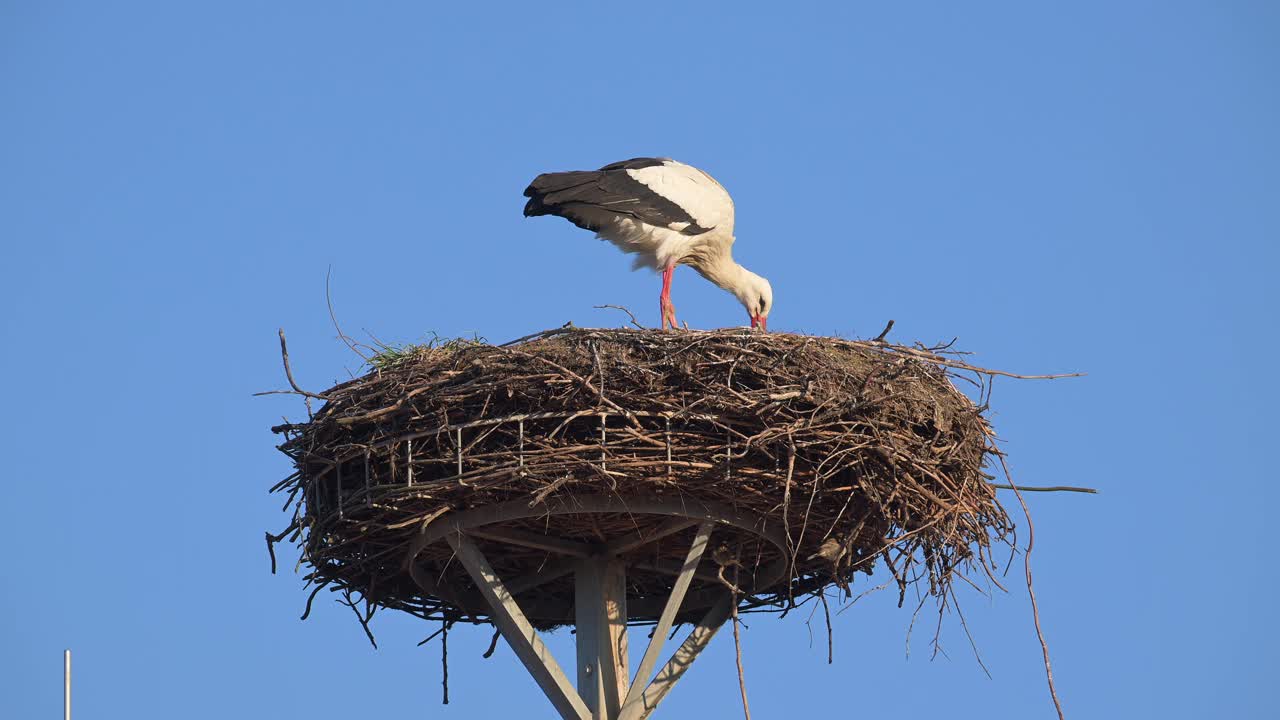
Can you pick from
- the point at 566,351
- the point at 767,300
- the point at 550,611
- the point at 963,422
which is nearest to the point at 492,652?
the point at 550,611

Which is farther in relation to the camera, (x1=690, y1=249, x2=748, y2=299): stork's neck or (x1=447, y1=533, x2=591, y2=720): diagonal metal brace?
(x1=690, y1=249, x2=748, y2=299): stork's neck

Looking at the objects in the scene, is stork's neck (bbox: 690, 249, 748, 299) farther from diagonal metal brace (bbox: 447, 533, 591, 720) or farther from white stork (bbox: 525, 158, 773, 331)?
diagonal metal brace (bbox: 447, 533, 591, 720)

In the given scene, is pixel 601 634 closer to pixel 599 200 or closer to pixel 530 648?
pixel 530 648

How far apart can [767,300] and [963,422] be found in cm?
436

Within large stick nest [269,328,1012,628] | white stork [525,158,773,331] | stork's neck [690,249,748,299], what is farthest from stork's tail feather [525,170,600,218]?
large stick nest [269,328,1012,628]

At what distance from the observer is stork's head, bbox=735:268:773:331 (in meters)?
14.9

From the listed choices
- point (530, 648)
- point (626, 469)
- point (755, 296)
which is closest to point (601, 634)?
point (530, 648)

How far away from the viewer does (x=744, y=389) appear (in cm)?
1009

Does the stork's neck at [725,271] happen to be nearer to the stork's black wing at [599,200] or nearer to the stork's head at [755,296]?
the stork's head at [755,296]

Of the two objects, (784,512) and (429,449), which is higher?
(429,449)

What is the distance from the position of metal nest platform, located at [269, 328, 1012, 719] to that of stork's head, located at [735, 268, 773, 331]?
12.9 feet

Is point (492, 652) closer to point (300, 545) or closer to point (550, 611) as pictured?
point (550, 611)

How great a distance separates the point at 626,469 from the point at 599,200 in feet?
14.1

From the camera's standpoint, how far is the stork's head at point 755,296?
48.8 ft
